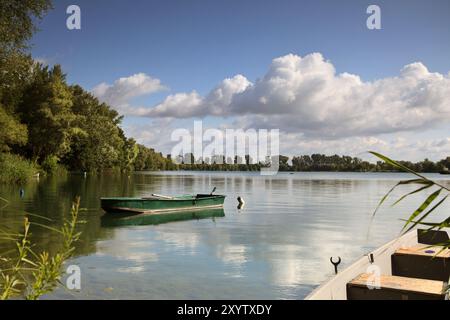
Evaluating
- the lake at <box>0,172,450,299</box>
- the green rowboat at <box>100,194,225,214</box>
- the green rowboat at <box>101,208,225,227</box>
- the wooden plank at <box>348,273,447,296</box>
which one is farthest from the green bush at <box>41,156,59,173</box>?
the wooden plank at <box>348,273,447,296</box>

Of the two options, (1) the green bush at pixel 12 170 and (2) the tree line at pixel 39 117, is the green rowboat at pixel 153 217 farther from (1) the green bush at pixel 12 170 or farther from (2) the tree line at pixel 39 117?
(1) the green bush at pixel 12 170

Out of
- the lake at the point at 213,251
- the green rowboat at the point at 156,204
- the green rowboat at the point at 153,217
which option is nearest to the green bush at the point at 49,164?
the lake at the point at 213,251

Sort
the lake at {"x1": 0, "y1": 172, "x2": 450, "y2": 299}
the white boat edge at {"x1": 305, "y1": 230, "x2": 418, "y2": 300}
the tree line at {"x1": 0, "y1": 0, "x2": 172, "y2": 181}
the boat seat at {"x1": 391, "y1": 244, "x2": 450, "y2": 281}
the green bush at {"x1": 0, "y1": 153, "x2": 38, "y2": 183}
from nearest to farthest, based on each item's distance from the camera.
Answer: the white boat edge at {"x1": 305, "y1": 230, "x2": 418, "y2": 300}
the boat seat at {"x1": 391, "y1": 244, "x2": 450, "y2": 281}
the lake at {"x1": 0, "y1": 172, "x2": 450, "y2": 299}
the tree line at {"x1": 0, "y1": 0, "x2": 172, "y2": 181}
the green bush at {"x1": 0, "y1": 153, "x2": 38, "y2": 183}

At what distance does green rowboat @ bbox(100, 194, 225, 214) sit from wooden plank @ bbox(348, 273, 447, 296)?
1767 centimetres

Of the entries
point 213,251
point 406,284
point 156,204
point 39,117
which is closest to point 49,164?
point 39,117

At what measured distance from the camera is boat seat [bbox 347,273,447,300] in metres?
6.32

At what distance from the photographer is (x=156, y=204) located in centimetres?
2411

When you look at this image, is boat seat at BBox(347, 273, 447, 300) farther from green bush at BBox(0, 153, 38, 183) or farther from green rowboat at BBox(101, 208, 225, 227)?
green bush at BBox(0, 153, 38, 183)

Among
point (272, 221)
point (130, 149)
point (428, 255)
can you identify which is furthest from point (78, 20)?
point (130, 149)

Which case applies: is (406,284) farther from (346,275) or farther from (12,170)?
(12,170)

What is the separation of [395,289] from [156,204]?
18.8 m
